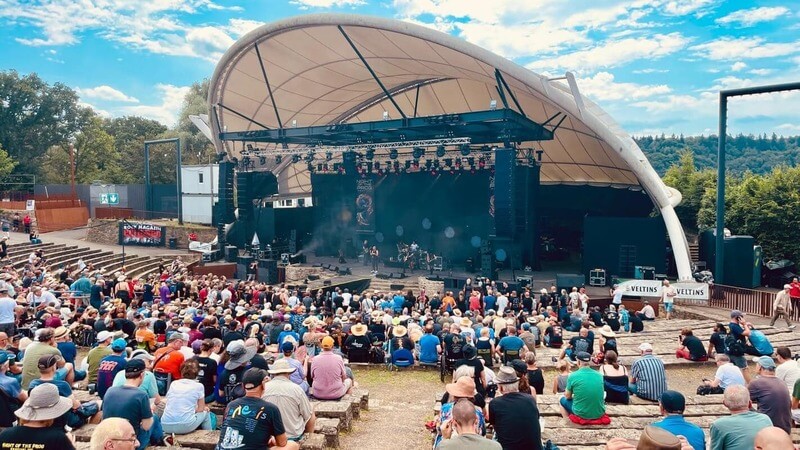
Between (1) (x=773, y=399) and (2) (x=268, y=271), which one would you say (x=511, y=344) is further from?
(2) (x=268, y=271)

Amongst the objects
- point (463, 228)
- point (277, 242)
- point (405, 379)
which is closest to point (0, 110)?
point (277, 242)

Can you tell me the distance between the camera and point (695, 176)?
3062 centimetres

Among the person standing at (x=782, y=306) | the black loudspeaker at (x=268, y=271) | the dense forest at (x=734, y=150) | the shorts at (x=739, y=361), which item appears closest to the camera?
the shorts at (x=739, y=361)

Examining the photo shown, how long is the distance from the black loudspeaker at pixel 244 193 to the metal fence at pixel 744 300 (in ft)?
67.0

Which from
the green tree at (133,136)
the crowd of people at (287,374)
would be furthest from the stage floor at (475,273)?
the green tree at (133,136)

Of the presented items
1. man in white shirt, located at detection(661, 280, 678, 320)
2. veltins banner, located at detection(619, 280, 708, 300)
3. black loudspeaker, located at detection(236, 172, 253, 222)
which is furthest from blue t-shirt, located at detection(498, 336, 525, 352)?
black loudspeaker, located at detection(236, 172, 253, 222)

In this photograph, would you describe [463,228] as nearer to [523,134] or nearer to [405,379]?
[523,134]

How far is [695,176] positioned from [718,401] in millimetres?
28195

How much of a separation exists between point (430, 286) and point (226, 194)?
37.8ft

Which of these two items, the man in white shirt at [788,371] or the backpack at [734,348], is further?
the backpack at [734,348]

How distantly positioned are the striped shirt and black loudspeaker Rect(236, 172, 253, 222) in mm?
22626

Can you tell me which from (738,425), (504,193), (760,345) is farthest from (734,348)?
(504,193)

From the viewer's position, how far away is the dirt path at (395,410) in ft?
19.8

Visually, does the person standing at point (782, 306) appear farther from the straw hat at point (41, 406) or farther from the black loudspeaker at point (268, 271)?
the black loudspeaker at point (268, 271)
